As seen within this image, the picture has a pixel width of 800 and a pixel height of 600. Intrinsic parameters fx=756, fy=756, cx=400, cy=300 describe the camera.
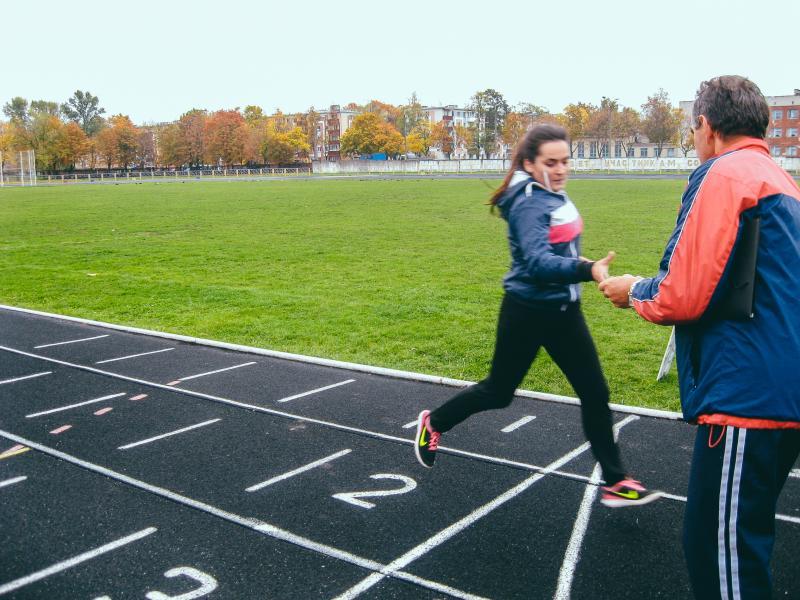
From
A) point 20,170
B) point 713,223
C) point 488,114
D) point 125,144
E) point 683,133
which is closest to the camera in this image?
point 713,223

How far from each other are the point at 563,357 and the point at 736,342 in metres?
1.73

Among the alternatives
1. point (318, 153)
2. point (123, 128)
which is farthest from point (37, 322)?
point (318, 153)

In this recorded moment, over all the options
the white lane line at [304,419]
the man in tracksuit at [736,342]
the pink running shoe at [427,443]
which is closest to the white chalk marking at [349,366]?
the white lane line at [304,419]

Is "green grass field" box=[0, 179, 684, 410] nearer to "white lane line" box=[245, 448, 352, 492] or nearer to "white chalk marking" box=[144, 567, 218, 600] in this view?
"white lane line" box=[245, 448, 352, 492]

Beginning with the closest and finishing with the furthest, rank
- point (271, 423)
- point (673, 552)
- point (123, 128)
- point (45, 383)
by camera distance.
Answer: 1. point (673, 552)
2. point (271, 423)
3. point (45, 383)
4. point (123, 128)

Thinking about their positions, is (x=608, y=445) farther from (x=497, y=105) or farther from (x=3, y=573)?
(x=497, y=105)

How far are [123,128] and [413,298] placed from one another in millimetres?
113897

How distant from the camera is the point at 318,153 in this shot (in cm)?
17312

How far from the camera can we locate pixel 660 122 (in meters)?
88.2

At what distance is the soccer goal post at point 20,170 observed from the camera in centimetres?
7188

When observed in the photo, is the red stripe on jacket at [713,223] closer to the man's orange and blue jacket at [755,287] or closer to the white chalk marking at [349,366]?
the man's orange and blue jacket at [755,287]

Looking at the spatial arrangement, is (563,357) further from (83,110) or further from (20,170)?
(83,110)

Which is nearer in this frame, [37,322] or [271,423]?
[271,423]

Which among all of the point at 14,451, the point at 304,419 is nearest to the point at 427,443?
the point at 304,419
